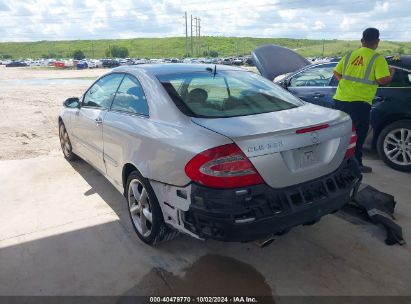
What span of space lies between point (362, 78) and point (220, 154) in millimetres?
3044

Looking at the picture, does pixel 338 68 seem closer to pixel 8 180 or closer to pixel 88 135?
pixel 88 135

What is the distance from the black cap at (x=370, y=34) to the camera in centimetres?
458

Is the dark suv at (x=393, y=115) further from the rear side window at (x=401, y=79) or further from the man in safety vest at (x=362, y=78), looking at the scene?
the man in safety vest at (x=362, y=78)

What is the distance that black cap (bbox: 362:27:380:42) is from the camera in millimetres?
4582

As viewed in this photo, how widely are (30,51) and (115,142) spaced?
168502 mm

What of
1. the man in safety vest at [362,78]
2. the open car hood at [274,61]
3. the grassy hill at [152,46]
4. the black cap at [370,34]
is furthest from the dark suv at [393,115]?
the grassy hill at [152,46]

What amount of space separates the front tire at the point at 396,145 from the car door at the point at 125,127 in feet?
11.6

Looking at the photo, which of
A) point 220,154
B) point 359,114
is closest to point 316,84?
point 359,114

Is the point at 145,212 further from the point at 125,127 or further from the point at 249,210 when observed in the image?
the point at 249,210

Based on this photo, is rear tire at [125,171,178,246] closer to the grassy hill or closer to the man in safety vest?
the man in safety vest

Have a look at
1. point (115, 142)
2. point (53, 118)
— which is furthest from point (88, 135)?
point (53, 118)

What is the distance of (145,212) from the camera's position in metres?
3.17

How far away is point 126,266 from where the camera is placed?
3.00 metres

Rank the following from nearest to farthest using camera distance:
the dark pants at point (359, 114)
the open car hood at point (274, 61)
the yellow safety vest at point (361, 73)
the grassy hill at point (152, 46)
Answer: the yellow safety vest at point (361, 73) < the dark pants at point (359, 114) < the open car hood at point (274, 61) < the grassy hill at point (152, 46)
